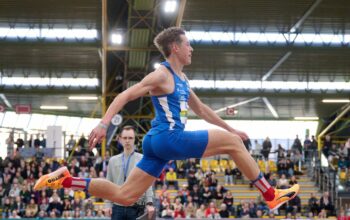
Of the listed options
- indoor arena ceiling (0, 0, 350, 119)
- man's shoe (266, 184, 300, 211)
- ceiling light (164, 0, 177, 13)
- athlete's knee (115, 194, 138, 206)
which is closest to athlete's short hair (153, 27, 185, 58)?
athlete's knee (115, 194, 138, 206)

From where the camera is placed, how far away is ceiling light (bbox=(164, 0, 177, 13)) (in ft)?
83.2

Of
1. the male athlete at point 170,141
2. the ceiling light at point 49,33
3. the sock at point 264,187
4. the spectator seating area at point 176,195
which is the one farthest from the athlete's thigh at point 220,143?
the ceiling light at point 49,33

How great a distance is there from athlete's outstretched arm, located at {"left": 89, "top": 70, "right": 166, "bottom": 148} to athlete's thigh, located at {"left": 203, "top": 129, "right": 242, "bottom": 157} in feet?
2.60

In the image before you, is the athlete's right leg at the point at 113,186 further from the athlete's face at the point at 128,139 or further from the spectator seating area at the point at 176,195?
the spectator seating area at the point at 176,195

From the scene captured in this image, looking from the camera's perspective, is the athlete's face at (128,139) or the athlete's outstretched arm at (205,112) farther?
the athlete's face at (128,139)

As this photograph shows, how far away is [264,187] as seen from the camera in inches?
254

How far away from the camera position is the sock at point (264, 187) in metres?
6.43

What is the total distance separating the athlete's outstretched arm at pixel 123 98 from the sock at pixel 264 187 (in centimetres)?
149

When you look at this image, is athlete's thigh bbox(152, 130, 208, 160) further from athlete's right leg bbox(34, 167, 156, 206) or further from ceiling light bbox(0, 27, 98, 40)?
ceiling light bbox(0, 27, 98, 40)

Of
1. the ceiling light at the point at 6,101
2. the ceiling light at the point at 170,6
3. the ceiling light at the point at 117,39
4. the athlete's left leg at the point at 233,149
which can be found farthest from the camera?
the ceiling light at the point at 6,101

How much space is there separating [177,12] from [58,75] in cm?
1412

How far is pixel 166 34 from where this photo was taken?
6.47m

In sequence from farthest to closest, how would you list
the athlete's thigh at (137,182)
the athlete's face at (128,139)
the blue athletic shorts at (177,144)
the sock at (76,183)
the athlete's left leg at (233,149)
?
the athlete's face at (128,139) → the sock at (76,183) → the athlete's thigh at (137,182) → the athlete's left leg at (233,149) → the blue athletic shorts at (177,144)

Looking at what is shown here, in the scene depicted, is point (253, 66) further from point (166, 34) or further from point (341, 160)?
point (166, 34)
